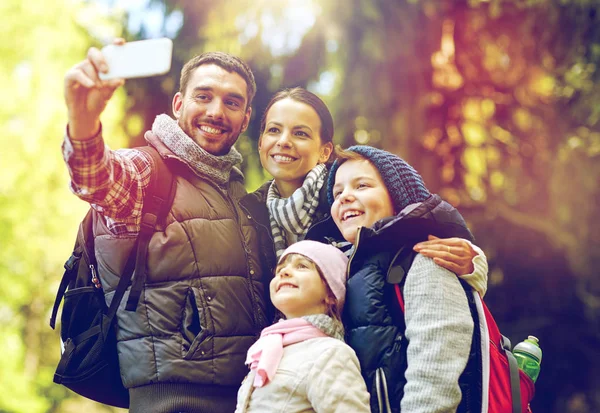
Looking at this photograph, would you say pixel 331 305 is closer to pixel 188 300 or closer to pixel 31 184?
pixel 188 300

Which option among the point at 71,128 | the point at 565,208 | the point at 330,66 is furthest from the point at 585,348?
the point at 71,128

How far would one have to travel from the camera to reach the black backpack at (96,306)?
2602 mm

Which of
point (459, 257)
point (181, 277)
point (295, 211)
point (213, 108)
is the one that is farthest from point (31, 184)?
point (459, 257)

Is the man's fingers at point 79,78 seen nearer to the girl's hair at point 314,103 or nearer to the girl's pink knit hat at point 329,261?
the girl's pink knit hat at point 329,261

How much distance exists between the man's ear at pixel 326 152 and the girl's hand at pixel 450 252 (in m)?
0.96

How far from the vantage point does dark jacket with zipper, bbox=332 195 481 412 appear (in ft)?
7.50

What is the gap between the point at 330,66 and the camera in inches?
240

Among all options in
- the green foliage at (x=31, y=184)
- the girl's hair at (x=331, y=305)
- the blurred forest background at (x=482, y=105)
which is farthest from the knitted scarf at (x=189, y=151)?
the green foliage at (x=31, y=184)

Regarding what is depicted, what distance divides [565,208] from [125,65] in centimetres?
448

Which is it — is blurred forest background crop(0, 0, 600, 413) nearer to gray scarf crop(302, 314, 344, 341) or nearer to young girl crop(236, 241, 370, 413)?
young girl crop(236, 241, 370, 413)

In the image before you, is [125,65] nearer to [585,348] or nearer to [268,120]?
[268,120]

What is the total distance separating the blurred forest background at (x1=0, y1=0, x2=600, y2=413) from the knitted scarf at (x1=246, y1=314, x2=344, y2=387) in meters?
3.45

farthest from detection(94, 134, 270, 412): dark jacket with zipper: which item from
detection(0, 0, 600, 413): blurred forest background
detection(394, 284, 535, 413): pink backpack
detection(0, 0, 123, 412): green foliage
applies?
detection(0, 0, 123, 412): green foliage

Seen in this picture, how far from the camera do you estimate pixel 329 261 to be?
2623 mm
